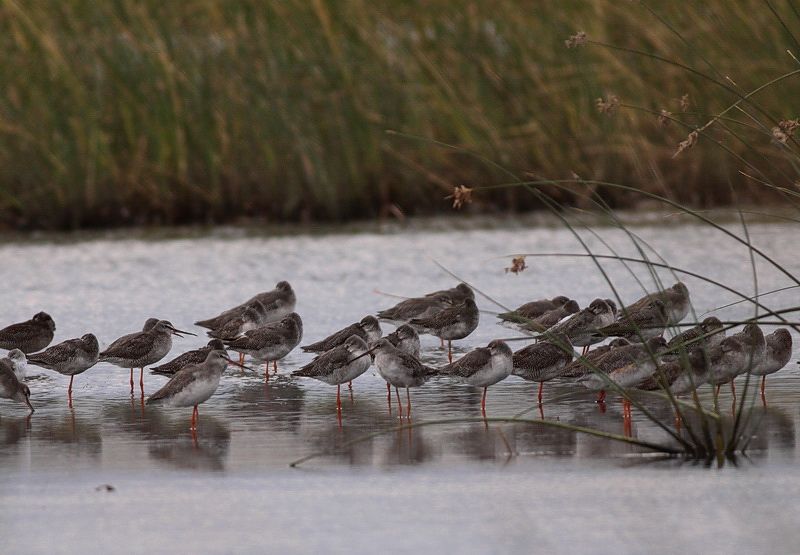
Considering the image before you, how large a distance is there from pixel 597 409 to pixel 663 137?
493 inches

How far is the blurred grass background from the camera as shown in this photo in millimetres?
19766

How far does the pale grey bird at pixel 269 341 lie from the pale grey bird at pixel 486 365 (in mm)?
1987

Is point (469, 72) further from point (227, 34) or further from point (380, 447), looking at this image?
point (380, 447)

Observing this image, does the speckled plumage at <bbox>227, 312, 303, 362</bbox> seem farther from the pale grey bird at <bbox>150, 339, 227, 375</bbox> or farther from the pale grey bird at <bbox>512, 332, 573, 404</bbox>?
the pale grey bird at <bbox>512, 332, 573, 404</bbox>

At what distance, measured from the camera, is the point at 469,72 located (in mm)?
20578

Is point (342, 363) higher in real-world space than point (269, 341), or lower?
lower

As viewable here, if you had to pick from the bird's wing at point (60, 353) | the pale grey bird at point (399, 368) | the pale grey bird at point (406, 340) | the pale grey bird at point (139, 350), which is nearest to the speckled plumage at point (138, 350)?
the pale grey bird at point (139, 350)

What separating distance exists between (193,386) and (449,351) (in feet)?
10.3

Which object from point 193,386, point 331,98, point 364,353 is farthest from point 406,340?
point 331,98

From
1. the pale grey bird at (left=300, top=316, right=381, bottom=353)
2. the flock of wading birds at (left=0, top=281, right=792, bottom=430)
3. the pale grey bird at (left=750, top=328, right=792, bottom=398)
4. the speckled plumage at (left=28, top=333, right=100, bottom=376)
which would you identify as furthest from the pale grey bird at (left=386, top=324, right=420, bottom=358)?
the pale grey bird at (left=750, top=328, right=792, bottom=398)

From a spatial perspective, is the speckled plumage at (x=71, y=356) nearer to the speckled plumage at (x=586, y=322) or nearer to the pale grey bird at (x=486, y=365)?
the pale grey bird at (x=486, y=365)

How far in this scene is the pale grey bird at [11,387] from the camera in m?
9.45

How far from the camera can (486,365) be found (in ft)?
30.5

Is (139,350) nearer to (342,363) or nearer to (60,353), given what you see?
(60,353)
